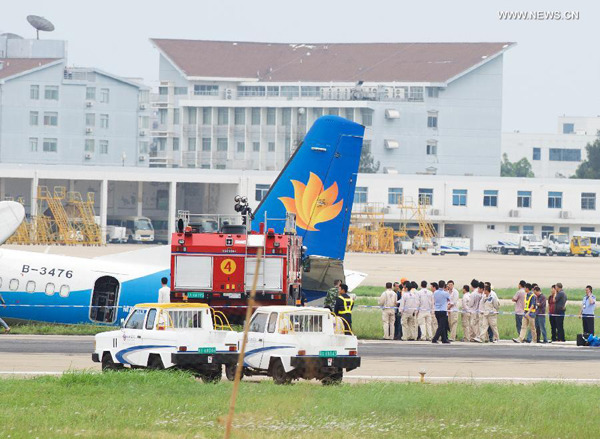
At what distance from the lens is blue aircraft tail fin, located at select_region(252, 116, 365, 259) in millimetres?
33531

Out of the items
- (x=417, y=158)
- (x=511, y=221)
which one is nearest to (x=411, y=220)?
(x=511, y=221)

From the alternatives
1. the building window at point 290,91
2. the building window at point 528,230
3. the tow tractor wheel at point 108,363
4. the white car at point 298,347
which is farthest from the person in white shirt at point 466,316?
the building window at point 290,91

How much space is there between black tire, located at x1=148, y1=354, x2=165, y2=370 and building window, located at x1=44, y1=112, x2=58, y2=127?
124 metres

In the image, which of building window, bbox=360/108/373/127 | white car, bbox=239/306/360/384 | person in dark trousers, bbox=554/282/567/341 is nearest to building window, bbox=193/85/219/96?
building window, bbox=360/108/373/127

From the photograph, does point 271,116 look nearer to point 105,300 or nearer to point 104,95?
point 104,95

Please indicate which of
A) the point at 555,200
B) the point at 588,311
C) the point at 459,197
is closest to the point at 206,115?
the point at 459,197

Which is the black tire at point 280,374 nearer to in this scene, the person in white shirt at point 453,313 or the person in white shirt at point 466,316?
the person in white shirt at point 453,313

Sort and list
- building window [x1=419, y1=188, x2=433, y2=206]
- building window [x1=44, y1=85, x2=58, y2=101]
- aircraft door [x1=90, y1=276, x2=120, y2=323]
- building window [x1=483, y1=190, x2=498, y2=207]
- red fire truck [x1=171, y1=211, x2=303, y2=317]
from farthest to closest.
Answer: building window [x1=44, y1=85, x2=58, y2=101] → building window [x1=483, y1=190, x2=498, y2=207] → building window [x1=419, y1=188, x2=433, y2=206] → aircraft door [x1=90, y1=276, x2=120, y2=323] → red fire truck [x1=171, y1=211, x2=303, y2=317]

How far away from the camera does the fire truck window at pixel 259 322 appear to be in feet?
78.8

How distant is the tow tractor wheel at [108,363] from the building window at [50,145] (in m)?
123

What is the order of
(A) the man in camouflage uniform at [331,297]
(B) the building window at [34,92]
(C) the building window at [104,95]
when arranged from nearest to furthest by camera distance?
(A) the man in camouflage uniform at [331,297] → (B) the building window at [34,92] → (C) the building window at [104,95]

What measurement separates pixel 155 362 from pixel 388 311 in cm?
1327

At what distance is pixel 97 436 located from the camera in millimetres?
17328

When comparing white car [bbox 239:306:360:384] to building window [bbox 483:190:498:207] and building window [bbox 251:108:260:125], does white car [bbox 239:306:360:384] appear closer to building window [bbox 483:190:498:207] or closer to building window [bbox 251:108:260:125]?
building window [bbox 483:190:498:207]
